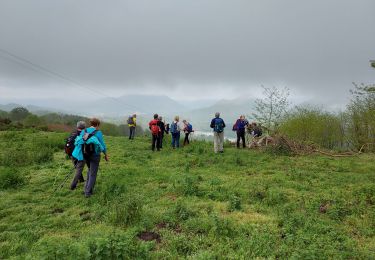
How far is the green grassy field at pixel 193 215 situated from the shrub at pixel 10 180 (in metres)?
0.04

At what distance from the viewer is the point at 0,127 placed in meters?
39.2

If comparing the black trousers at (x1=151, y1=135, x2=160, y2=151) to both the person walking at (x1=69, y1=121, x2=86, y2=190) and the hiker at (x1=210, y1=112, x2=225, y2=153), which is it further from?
the person walking at (x1=69, y1=121, x2=86, y2=190)

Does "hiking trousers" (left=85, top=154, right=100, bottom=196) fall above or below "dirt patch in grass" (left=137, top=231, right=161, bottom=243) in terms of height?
above

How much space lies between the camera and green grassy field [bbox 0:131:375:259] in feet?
18.3

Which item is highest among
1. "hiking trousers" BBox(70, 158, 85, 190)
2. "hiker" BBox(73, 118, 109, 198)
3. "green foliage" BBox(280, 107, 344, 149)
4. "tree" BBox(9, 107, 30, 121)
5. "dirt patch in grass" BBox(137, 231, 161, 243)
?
"tree" BBox(9, 107, 30, 121)

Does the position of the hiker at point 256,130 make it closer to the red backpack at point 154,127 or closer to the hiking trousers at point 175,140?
the hiking trousers at point 175,140

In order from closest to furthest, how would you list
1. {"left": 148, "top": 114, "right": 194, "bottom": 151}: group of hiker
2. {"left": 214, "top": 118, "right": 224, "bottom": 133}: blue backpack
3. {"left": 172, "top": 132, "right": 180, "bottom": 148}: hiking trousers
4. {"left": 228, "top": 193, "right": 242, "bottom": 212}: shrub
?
1. {"left": 228, "top": 193, "right": 242, "bottom": 212}: shrub
2. {"left": 214, "top": 118, "right": 224, "bottom": 133}: blue backpack
3. {"left": 148, "top": 114, "right": 194, "bottom": 151}: group of hiker
4. {"left": 172, "top": 132, "right": 180, "bottom": 148}: hiking trousers

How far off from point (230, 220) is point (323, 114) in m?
33.8

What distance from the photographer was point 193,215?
298 inches

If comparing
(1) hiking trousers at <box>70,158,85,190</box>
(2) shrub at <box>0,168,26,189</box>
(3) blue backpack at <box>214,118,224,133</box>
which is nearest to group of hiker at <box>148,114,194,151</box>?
(3) blue backpack at <box>214,118,224,133</box>

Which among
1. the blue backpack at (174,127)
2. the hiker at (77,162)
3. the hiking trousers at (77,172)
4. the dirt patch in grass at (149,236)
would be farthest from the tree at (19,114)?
the dirt patch in grass at (149,236)

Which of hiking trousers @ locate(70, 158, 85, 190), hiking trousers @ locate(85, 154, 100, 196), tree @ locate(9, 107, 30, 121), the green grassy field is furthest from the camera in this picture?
tree @ locate(9, 107, 30, 121)

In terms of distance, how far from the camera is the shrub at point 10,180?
10863mm

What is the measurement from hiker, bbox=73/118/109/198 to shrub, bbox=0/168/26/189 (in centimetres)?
331
